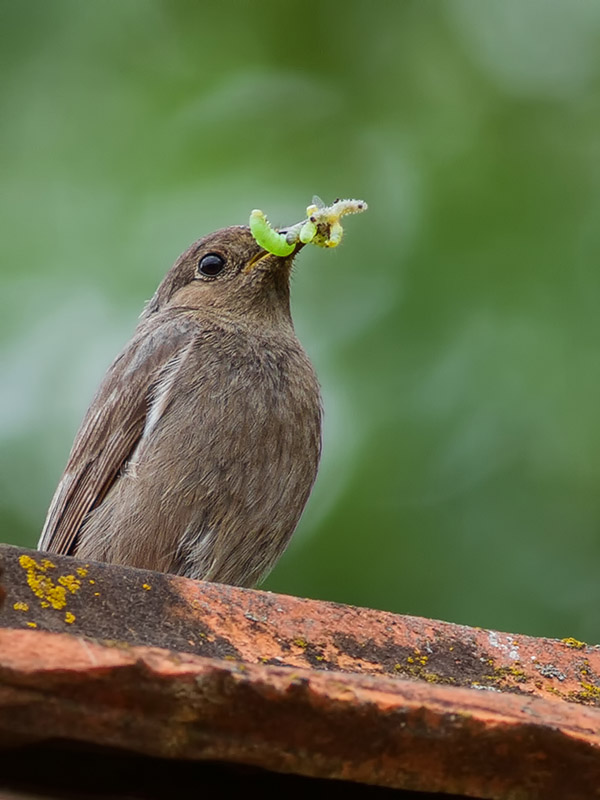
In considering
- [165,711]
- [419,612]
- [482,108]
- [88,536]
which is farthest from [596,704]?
[482,108]

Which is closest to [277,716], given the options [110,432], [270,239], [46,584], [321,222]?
[46,584]

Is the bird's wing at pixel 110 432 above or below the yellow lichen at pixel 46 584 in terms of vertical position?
above

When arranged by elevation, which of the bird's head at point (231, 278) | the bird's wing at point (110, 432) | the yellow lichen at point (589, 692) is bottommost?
the yellow lichen at point (589, 692)

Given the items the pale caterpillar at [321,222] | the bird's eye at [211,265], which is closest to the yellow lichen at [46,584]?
the pale caterpillar at [321,222]

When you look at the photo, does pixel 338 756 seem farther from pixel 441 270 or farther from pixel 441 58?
pixel 441 58

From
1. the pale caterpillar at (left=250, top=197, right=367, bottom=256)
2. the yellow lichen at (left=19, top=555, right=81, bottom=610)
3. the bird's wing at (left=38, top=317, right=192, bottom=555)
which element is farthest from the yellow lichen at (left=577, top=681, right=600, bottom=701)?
the bird's wing at (left=38, top=317, right=192, bottom=555)

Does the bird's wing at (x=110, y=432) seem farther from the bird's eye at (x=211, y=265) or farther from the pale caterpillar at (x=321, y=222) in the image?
the pale caterpillar at (x=321, y=222)
